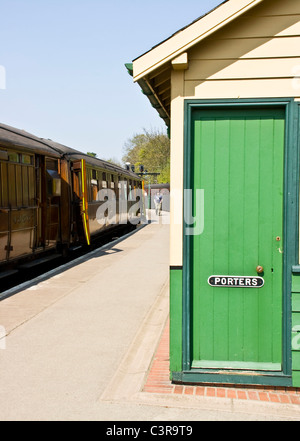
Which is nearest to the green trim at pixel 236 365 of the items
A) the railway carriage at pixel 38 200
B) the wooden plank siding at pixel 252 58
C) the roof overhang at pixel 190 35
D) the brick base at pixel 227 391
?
the brick base at pixel 227 391

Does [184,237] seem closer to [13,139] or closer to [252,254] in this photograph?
[252,254]

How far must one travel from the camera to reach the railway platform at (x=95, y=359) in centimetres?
391

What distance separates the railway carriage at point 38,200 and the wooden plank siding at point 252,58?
5326mm

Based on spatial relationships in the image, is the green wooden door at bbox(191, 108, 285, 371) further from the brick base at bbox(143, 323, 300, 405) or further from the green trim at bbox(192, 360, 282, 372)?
the brick base at bbox(143, 323, 300, 405)

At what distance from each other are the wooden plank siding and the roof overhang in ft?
0.45

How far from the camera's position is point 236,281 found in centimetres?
445

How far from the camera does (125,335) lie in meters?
5.98

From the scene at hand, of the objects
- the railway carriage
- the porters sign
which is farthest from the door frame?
the railway carriage

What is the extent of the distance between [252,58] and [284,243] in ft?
5.81

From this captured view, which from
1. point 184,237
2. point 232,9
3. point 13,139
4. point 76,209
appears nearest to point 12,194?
point 13,139

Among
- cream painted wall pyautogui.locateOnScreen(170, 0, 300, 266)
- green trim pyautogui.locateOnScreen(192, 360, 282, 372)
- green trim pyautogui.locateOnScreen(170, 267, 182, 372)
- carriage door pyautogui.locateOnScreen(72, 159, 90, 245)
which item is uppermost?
cream painted wall pyautogui.locateOnScreen(170, 0, 300, 266)

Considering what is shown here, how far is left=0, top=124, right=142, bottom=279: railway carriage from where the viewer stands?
899 centimetres

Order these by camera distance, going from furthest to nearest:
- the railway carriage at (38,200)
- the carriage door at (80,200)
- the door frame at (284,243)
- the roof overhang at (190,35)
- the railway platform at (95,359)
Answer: the carriage door at (80,200) < the railway carriage at (38,200) < the door frame at (284,243) < the roof overhang at (190,35) < the railway platform at (95,359)

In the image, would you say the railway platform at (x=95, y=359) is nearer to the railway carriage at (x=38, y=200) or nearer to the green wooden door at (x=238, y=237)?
the green wooden door at (x=238, y=237)
